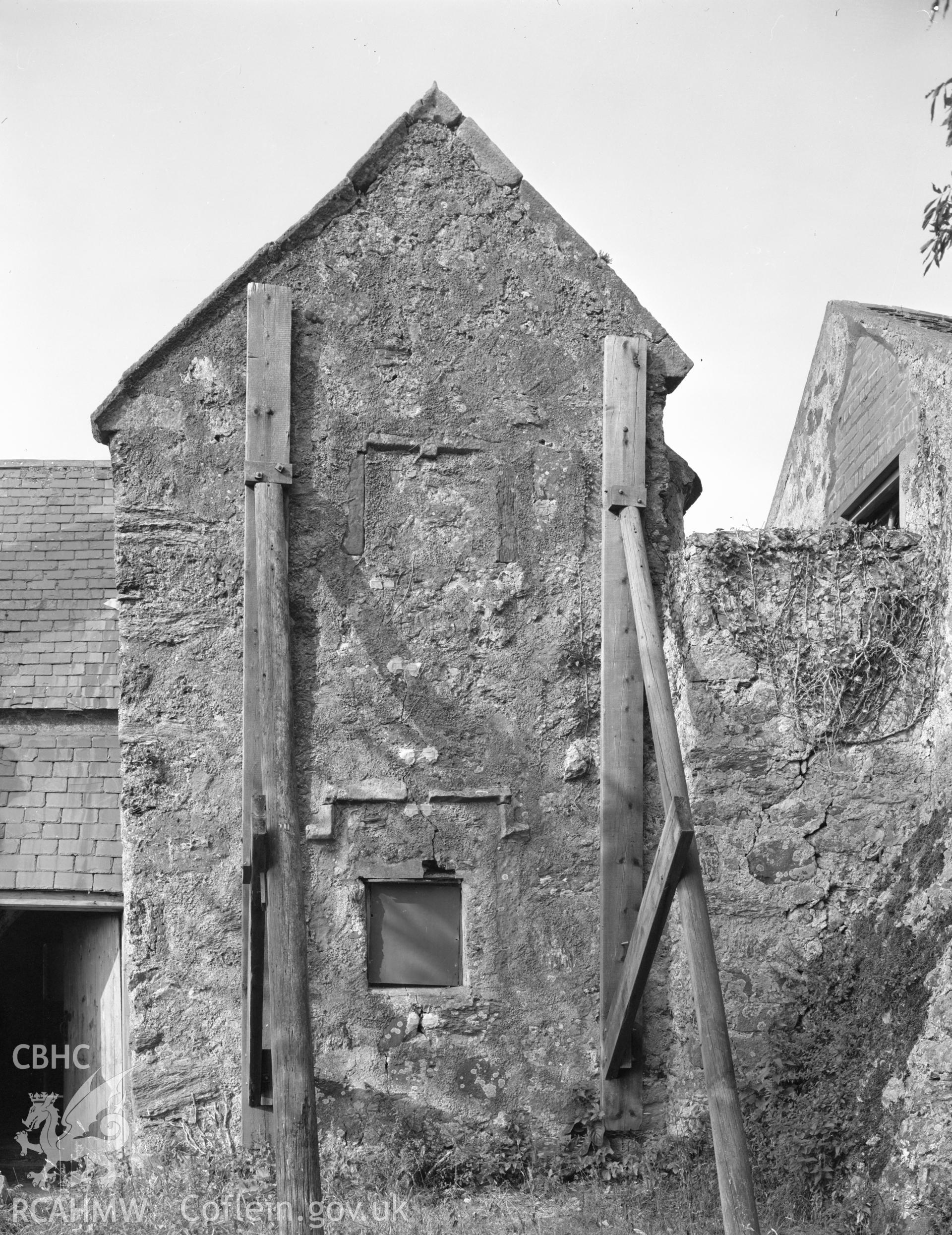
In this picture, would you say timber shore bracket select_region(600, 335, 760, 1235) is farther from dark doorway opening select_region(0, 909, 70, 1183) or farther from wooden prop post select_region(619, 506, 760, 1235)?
dark doorway opening select_region(0, 909, 70, 1183)

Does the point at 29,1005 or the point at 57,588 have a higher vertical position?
the point at 57,588

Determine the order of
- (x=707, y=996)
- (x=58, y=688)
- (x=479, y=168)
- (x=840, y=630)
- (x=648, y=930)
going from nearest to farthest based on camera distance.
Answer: (x=707, y=996)
(x=648, y=930)
(x=840, y=630)
(x=479, y=168)
(x=58, y=688)

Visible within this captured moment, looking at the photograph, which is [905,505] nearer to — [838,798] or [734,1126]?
[838,798]

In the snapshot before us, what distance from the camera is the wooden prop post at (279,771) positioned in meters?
4.48

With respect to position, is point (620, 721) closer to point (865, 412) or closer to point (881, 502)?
point (881, 502)

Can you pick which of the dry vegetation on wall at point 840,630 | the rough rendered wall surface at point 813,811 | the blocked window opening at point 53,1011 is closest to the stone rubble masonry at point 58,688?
the blocked window opening at point 53,1011

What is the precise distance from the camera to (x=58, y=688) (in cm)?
873

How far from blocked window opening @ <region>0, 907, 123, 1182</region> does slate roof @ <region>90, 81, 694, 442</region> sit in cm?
461

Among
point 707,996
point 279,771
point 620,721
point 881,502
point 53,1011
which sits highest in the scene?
point 881,502

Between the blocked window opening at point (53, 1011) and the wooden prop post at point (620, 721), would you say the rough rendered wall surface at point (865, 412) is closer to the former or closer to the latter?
the wooden prop post at point (620, 721)

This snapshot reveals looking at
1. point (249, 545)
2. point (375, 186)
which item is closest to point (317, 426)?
point (249, 545)

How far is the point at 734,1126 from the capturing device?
460cm

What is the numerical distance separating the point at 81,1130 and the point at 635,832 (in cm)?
442

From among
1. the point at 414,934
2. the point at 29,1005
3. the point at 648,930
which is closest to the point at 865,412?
the point at 648,930
